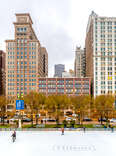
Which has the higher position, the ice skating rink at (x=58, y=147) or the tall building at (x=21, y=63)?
the tall building at (x=21, y=63)

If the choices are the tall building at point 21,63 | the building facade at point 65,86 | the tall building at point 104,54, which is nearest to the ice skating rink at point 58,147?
the building facade at point 65,86

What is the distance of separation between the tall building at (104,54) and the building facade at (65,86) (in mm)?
5571

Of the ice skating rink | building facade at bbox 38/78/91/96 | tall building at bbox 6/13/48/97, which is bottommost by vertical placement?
the ice skating rink

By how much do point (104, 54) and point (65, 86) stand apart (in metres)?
29.9

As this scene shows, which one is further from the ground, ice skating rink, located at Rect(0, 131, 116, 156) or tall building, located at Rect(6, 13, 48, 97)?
tall building, located at Rect(6, 13, 48, 97)

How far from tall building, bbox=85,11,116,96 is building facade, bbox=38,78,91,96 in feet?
18.3

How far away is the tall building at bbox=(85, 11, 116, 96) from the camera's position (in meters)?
77.2

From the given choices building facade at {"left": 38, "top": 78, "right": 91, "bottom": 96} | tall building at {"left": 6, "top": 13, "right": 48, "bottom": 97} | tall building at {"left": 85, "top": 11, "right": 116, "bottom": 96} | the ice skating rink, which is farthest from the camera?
tall building at {"left": 6, "top": 13, "right": 48, "bottom": 97}

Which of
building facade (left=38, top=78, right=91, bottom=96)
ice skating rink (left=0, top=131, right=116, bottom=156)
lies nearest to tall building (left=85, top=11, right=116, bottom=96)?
building facade (left=38, top=78, right=91, bottom=96)

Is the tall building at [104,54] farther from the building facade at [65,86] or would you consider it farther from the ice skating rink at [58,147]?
the ice skating rink at [58,147]

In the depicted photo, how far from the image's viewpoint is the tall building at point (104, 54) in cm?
7725

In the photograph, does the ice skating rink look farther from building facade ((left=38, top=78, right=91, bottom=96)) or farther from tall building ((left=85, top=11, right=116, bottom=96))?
tall building ((left=85, top=11, right=116, bottom=96))

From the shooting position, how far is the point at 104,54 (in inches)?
3123

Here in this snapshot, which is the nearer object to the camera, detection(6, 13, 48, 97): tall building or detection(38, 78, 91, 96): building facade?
detection(38, 78, 91, 96): building facade
